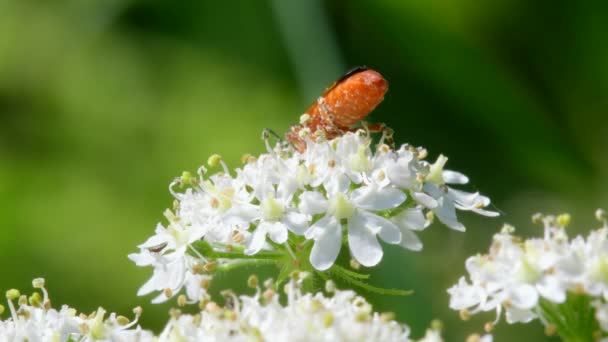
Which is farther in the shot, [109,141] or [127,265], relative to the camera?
[109,141]

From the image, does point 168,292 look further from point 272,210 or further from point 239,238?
point 272,210

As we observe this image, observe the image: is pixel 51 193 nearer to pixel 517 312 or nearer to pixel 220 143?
pixel 220 143

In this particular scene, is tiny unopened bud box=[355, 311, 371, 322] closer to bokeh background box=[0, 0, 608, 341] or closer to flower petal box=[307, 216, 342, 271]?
flower petal box=[307, 216, 342, 271]

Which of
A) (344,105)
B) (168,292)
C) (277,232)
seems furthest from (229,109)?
(277,232)

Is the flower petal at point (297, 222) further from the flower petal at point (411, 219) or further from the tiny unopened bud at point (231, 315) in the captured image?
the tiny unopened bud at point (231, 315)

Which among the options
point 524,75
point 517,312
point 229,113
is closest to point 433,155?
point 524,75
